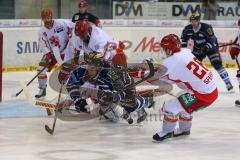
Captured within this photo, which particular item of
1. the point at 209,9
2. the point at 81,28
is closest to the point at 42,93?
the point at 81,28

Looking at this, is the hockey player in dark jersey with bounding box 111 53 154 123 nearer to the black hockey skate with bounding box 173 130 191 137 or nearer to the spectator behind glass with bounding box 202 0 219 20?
the black hockey skate with bounding box 173 130 191 137

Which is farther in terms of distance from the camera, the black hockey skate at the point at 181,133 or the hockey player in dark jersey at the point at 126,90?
the hockey player in dark jersey at the point at 126,90

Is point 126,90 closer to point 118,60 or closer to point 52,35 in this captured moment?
point 118,60

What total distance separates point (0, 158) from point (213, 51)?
4176 millimetres

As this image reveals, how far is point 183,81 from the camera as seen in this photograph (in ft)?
18.5

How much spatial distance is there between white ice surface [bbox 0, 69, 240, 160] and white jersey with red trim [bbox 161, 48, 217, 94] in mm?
510

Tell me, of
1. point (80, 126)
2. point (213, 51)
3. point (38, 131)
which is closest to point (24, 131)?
point (38, 131)

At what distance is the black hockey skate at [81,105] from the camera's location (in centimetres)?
682

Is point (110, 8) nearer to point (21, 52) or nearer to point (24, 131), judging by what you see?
point (21, 52)

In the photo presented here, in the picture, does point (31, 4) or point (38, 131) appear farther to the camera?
point (31, 4)

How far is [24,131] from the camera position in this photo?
6.20 meters

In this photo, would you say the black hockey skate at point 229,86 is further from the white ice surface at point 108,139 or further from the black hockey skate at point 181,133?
the black hockey skate at point 181,133

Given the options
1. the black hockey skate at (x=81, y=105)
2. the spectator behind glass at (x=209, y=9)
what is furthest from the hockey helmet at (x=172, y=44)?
the spectator behind glass at (x=209, y=9)

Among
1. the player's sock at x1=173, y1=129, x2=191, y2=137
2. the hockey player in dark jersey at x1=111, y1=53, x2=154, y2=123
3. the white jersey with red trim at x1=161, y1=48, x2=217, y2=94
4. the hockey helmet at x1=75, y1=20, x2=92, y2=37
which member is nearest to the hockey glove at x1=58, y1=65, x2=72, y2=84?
the hockey helmet at x1=75, y1=20, x2=92, y2=37
